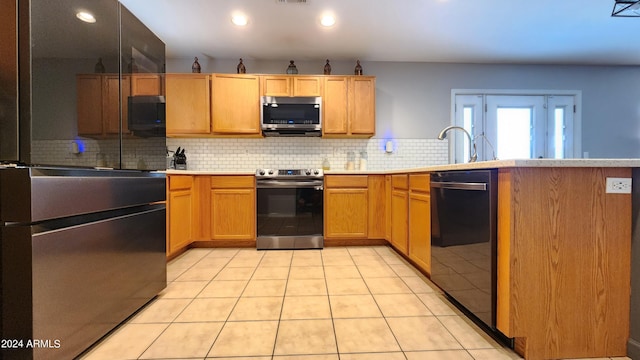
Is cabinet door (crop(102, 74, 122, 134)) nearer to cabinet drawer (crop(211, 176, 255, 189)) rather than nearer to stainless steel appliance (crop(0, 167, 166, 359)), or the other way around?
stainless steel appliance (crop(0, 167, 166, 359))

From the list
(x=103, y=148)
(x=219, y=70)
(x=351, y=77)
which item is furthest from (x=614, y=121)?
(x=103, y=148)

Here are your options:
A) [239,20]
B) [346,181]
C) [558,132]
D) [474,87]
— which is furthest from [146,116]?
[558,132]

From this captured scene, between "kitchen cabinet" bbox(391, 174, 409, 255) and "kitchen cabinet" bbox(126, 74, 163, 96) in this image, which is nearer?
"kitchen cabinet" bbox(126, 74, 163, 96)

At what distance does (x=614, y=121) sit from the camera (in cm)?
417

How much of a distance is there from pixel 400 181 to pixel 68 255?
8.11 feet

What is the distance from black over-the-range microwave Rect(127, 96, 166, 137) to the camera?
1.60m

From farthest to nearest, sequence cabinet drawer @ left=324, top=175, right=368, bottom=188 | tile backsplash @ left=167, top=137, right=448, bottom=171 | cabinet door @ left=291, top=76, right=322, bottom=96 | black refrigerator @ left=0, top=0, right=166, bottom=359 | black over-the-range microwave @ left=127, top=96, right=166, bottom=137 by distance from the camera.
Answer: tile backsplash @ left=167, top=137, right=448, bottom=171 → cabinet door @ left=291, top=76, right=322, bottom=96 → cabinet drawer @ left=324, top=175, right=368, bottom=188 → black over-the-range microwave @ left=127, top=96, right=166, bottom=137 → black refrigerator @ left=0, top=0, right=166, bottom=359

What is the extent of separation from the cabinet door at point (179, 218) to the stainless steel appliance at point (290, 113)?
1.26 m

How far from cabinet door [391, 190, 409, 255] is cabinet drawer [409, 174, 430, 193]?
171 millimetres

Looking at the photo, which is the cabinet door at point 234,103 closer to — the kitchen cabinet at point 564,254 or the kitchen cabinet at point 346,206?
the kitchen cabinet at point 346,206

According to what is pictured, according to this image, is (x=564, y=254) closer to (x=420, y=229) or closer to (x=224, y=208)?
(x=420, y=229)

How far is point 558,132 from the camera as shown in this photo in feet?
13.5

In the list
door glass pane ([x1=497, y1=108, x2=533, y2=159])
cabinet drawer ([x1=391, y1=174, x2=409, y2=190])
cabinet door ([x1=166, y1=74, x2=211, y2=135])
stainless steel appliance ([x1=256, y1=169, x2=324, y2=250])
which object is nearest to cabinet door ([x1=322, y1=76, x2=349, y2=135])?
stainless steel appliance ([x1=256, y1=169, x2=324, y2=250])

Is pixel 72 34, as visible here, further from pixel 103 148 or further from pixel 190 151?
pixel 190 151
